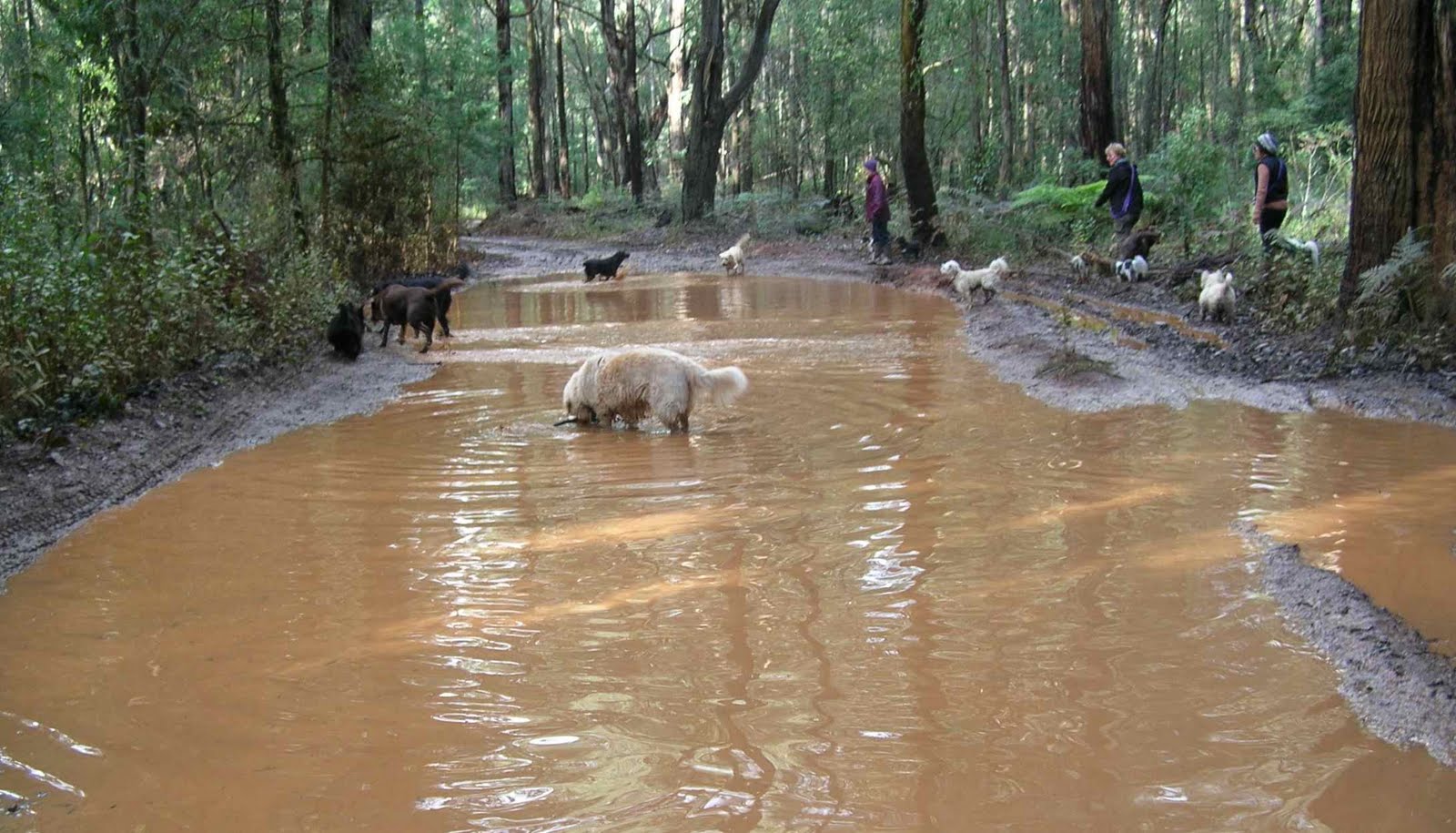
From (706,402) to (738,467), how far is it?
6.81ft

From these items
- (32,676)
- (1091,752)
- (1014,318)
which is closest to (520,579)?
(32,676)

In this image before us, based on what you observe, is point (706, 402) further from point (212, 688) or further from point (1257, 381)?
point (212, 688)

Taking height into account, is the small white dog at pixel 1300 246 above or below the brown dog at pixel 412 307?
above

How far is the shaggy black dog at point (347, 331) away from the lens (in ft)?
45.0

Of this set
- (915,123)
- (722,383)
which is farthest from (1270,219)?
(915,123)

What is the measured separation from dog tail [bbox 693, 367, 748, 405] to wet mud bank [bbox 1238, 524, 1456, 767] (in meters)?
4.41

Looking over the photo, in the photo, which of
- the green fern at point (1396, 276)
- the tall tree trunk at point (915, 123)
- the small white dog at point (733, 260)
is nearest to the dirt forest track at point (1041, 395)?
the green fern at point (1396, 276)

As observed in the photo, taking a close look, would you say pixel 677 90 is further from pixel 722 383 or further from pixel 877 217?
pixel 722 383

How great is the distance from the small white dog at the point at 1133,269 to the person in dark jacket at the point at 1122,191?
51.4 inches

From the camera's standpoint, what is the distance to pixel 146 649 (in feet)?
17.9

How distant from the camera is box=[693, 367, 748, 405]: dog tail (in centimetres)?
962

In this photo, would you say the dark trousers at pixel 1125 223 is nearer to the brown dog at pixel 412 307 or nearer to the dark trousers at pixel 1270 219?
the dark trousers at pixel 1270 219

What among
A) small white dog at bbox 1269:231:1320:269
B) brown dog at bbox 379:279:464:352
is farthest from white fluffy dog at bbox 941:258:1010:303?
brown dog at bbox 379:279:464:352

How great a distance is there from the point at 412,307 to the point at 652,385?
237 inches
